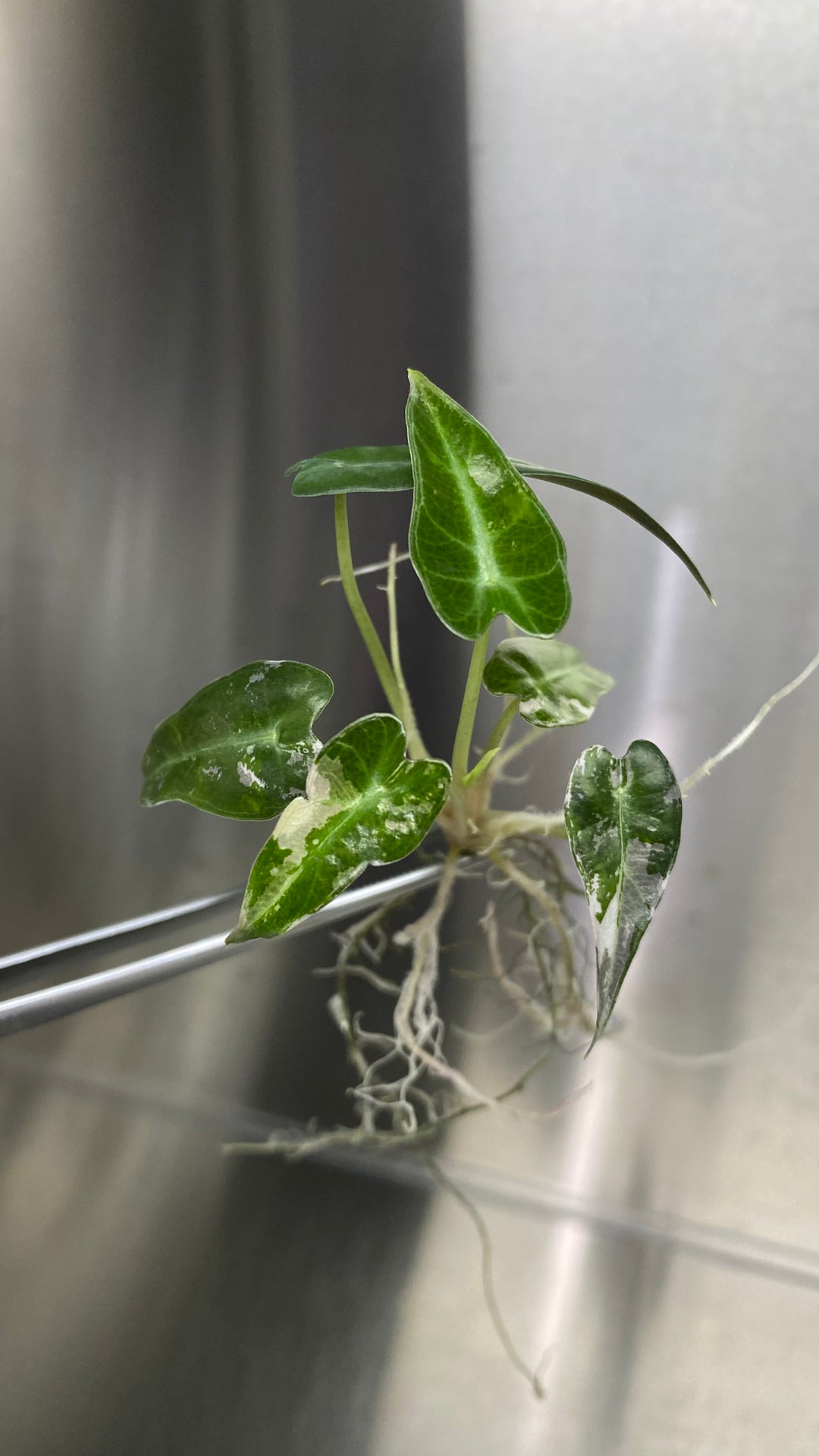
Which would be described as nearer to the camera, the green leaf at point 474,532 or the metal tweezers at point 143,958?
the green leaf at point 474,532

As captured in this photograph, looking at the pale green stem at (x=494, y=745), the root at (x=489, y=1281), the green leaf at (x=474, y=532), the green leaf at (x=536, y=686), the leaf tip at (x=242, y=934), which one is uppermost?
the green leaf at (x=474, y=532)

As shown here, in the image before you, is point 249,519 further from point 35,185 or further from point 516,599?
point 516,599

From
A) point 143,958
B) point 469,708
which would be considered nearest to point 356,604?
point 469,708

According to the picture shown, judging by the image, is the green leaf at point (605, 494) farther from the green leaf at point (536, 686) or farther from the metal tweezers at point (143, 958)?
the metal tweezers at point (143, 958)

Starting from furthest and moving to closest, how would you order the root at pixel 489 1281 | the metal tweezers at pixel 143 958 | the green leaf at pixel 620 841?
1. the metal tweezers at pixel 143 958
2. the root at pixel 489 1281
3. the green leaf at pixel 620 841

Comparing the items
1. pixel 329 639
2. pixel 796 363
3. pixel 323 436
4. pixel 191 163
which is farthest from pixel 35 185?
pixel 796 363

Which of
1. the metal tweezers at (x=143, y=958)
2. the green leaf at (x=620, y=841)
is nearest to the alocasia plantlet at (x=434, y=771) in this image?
the green leaf at (x=620, y=841)

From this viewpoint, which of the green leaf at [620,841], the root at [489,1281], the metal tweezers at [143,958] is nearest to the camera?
the green leaf at [620,841]
